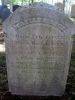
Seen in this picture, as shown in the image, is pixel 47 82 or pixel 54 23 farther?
pixel 47 82

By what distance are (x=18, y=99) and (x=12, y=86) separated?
0.72 ft

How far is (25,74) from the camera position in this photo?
10.8ft

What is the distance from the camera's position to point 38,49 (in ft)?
10.3

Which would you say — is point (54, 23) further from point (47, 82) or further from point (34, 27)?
point (47, 82)

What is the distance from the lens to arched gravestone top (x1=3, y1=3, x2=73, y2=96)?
2979 millimetres

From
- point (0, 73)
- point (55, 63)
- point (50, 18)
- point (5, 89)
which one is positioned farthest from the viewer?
point (0, 73)

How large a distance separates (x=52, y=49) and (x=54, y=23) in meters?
0.38

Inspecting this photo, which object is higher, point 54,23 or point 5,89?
point 54,23

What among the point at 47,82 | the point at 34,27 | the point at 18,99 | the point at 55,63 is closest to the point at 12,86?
the point at 18,99

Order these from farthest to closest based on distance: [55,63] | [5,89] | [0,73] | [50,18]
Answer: [0,73] → [5,89] → [55,63] → [50,18]

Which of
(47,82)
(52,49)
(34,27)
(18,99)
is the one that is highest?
(34,27)

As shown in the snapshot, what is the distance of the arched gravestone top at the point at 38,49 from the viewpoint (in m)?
2.98

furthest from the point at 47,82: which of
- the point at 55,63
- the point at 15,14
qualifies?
the point at 15,14

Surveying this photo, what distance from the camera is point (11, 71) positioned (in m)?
3.27
